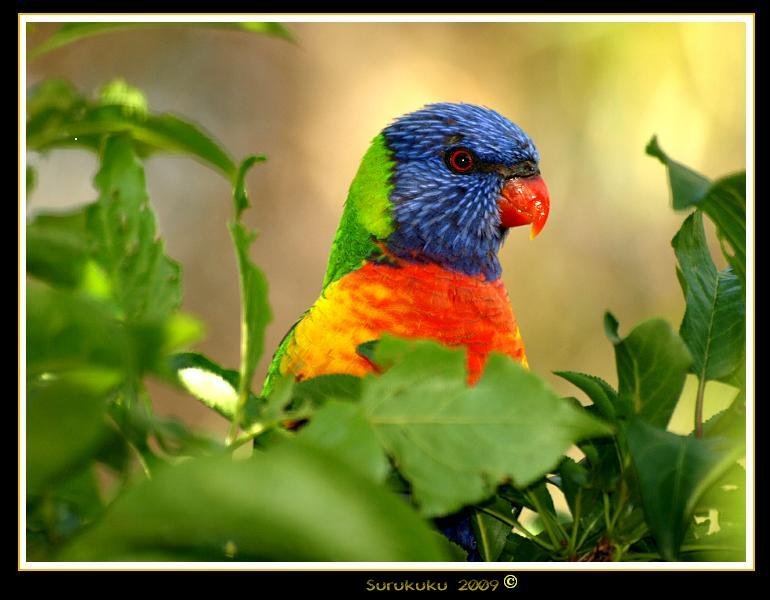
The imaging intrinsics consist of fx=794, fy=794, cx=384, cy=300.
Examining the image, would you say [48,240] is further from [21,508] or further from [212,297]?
[212,297]

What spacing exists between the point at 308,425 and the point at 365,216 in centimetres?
162

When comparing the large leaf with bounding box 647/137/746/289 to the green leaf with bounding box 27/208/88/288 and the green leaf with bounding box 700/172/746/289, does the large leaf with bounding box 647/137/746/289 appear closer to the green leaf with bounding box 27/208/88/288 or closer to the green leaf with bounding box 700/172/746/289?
the green leaf with bounding box 700/172/746/289

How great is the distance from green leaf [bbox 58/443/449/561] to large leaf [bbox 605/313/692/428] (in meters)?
0.58

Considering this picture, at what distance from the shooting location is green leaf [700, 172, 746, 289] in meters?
0.83

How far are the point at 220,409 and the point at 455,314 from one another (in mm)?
1185

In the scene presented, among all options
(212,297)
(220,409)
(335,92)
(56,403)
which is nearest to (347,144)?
(335,92)

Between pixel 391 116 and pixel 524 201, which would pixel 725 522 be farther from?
pixel 391 116

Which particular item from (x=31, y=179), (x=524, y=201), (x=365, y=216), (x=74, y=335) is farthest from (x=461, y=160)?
(x=74, y=335)

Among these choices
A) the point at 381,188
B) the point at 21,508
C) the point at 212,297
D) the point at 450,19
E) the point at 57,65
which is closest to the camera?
the point at 21,508

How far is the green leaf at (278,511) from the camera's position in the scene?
512 mm

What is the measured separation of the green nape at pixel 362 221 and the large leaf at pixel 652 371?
43.4 inches

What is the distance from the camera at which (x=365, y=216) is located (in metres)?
2.26

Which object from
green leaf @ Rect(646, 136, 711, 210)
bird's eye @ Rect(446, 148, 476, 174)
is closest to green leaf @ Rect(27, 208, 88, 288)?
green leaf @ Rect(646, 136, 711, 210)
